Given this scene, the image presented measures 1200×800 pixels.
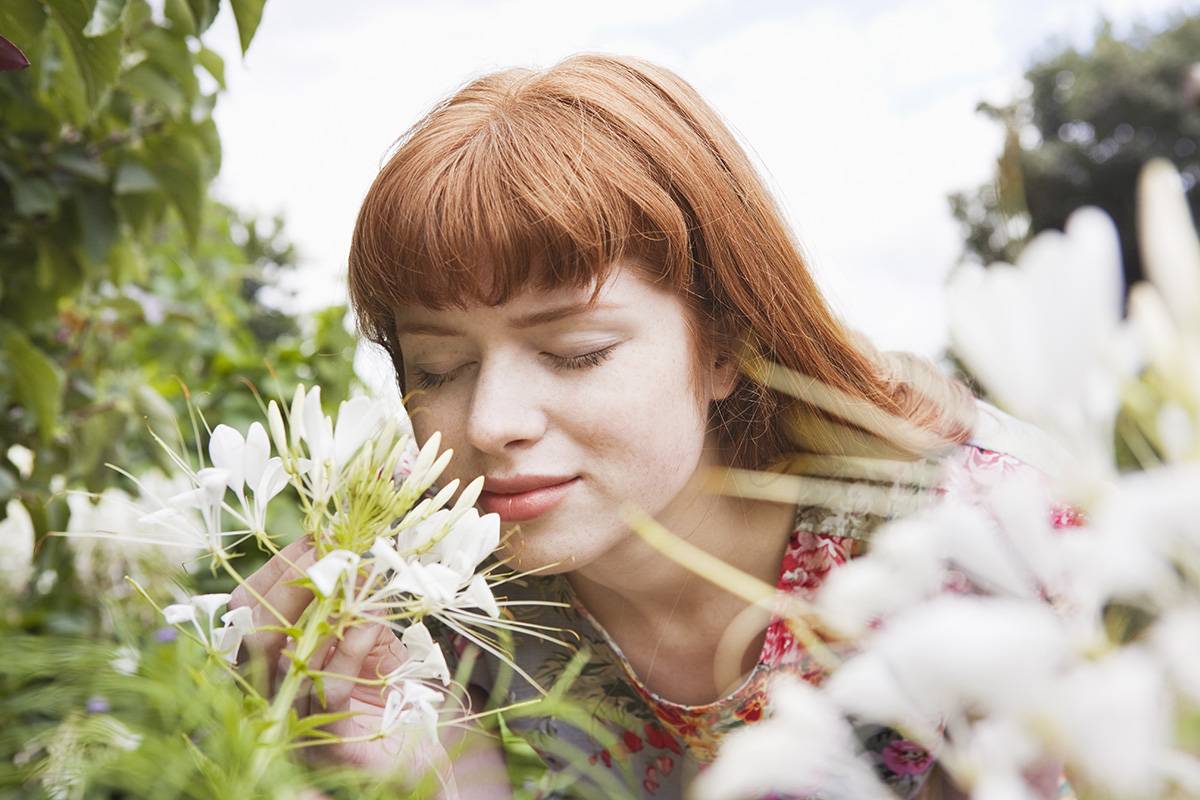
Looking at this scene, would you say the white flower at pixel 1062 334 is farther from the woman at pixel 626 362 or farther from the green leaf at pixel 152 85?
A: the green leaf at pixel 152 85

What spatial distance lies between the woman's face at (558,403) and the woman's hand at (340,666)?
154 millimetres

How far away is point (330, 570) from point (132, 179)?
0.83 m

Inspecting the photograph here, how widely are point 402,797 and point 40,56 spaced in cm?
62

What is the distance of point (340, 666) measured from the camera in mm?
633

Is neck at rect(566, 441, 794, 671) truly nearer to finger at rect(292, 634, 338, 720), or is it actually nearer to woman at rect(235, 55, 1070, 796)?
woman at rect(235, 55, 1070, 796)

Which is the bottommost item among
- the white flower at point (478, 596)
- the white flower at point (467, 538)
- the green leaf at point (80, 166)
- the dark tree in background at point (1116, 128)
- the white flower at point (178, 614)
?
the dark tree in background at point (1116, 128)

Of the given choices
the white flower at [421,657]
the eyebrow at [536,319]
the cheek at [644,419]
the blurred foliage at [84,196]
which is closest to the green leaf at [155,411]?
the blurred foliage at [84,196]

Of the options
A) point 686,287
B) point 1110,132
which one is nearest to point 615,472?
point 686,287

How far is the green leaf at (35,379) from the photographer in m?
1.04

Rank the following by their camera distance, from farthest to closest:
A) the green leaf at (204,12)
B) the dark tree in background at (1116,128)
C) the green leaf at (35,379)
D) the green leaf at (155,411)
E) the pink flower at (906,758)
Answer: the dark tree in background at (1116,128), the green leaf at (155,411), the pink flower at (906,758), the green leaf at (35,379), the green leaf at (204,12)

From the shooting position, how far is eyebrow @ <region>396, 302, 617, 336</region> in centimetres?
82

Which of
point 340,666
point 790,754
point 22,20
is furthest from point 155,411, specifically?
point 790,754

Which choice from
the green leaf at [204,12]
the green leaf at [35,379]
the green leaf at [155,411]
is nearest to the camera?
the green leaf at [204,12]

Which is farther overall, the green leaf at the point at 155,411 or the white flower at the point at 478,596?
the green leaf at the point at 155,411
